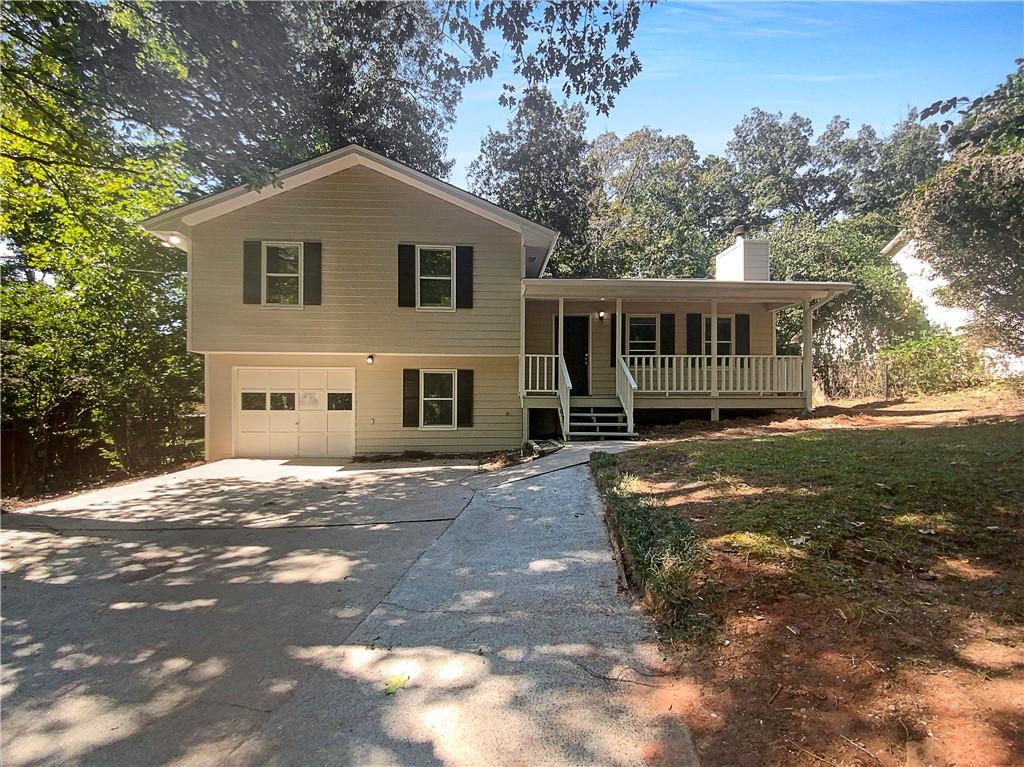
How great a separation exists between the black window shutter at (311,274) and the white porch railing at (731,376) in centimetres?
704

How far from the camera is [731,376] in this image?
1238 cm

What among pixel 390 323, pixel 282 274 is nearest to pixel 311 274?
pixel 282 274

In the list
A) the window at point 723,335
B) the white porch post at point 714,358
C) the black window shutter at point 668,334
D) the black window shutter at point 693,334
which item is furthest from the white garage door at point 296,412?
the window at point 723,335

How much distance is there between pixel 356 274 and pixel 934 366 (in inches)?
597

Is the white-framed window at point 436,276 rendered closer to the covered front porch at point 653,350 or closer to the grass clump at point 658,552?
the covered front porch at point 653,350

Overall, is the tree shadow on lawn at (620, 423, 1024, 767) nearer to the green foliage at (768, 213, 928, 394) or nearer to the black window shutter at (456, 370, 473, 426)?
the black window shutter at (456, 370, 473, 426)

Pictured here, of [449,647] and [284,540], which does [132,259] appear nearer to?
[284,540]

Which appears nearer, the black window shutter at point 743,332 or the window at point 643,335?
the window at point 643,335

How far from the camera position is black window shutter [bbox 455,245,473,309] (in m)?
11.6

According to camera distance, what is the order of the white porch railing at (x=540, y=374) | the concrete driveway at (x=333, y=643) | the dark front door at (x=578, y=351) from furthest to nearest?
the dark front door at (x=578, y=351)
the white porch railing at (x=540, y=374)
the concrete driveway at (x=333, y=643)

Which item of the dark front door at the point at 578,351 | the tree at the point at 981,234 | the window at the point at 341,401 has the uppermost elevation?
the tree at the point at 981,234

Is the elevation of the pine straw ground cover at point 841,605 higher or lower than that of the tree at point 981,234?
lower

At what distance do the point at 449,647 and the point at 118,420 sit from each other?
1557cm

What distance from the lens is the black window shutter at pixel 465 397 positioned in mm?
12102
